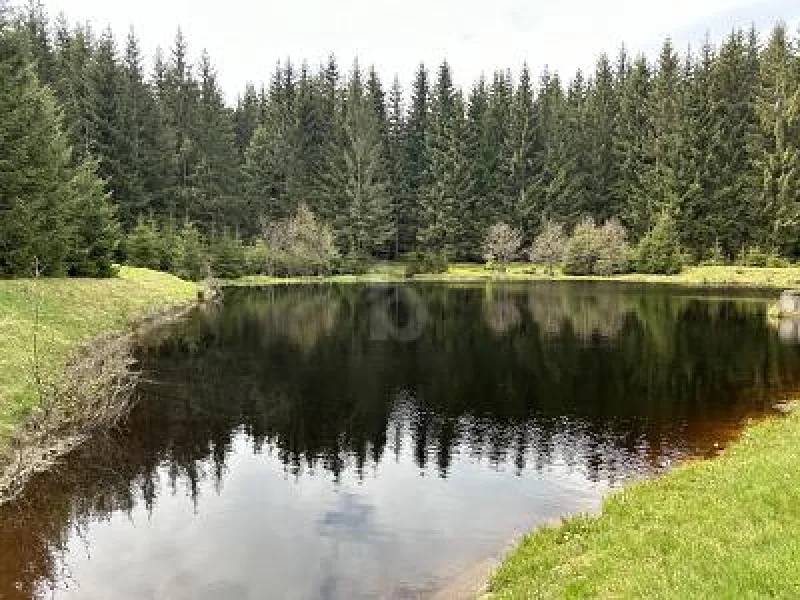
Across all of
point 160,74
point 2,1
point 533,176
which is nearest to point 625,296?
Answer: point 533,176

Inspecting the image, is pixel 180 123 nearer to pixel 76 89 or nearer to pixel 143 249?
pixel 76 89

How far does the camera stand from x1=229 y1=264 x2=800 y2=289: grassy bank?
8600 centimetres

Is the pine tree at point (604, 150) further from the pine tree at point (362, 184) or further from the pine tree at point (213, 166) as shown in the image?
the pine tree at point (213, 166)

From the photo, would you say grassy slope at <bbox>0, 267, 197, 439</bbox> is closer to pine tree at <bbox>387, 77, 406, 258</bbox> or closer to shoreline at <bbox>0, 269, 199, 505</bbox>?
shoreline at <bbox>0, 269, 199, 505</bbox>

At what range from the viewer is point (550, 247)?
10425 centimetres

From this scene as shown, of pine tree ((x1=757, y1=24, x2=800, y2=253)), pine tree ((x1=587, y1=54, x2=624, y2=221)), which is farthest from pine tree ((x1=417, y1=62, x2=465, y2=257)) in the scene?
pine tree ((x1=757, y1=24, x2=800, y2=253))

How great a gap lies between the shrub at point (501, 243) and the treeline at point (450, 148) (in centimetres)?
329

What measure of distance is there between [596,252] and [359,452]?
271ft

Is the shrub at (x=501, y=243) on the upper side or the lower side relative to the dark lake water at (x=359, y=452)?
upper

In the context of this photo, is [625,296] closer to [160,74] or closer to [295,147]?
[295,147]

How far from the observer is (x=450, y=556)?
15.5m

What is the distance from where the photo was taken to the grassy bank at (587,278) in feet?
282

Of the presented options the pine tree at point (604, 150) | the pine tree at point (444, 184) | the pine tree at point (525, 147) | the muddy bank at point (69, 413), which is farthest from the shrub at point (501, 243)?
the muddy bank at point (69, 413)

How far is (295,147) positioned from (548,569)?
11114 cm
